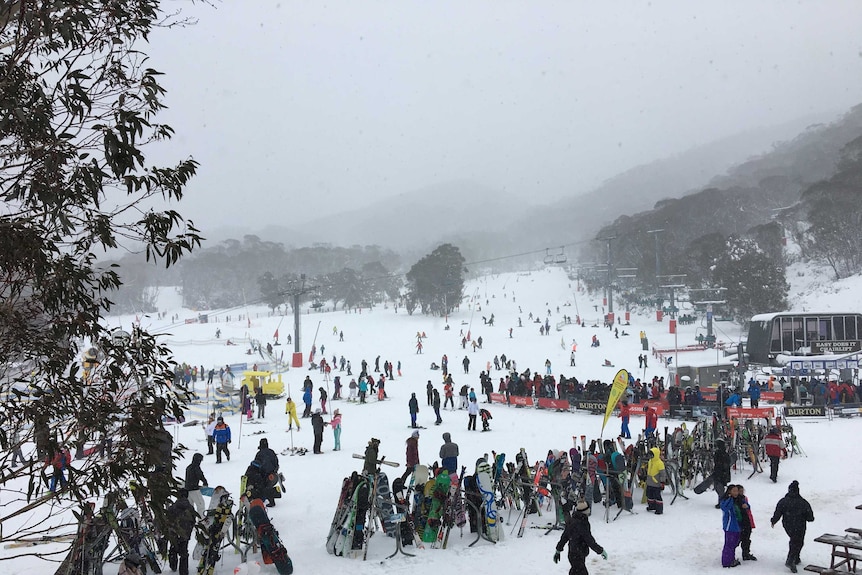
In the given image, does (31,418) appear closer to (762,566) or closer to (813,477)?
(762,566)

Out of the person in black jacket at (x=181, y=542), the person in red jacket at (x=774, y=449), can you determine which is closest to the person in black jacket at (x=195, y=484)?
the person in black jacket at (x=181, y=542)

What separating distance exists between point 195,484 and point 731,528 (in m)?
8.07

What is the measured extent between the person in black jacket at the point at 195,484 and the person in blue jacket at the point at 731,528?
25.0 feet

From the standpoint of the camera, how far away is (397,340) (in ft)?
169

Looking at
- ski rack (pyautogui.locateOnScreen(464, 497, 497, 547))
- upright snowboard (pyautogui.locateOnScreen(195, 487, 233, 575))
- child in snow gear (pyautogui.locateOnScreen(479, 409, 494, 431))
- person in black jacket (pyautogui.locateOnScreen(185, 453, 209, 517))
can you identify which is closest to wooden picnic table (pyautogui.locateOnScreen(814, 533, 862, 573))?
ski rack (pyautogui.locateOnScreen(464, 497, 497, 547))

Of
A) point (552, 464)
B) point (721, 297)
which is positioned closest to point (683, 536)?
point (552, 464)

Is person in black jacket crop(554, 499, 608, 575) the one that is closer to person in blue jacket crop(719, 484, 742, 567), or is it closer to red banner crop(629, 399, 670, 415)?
person in blue jacket crop(719, 484, 742, 567)

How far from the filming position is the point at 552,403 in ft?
79.2

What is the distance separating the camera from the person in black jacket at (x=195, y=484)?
10062mm

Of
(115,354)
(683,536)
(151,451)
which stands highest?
(115,354)

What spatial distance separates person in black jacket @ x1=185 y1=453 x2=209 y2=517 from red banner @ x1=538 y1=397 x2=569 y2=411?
1573cm

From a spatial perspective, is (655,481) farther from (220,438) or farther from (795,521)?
(220,438)

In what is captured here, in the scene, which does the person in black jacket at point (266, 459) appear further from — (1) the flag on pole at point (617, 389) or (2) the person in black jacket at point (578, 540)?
(1) the flag on pole at point (617, 389)

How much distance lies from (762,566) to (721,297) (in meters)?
48.9
